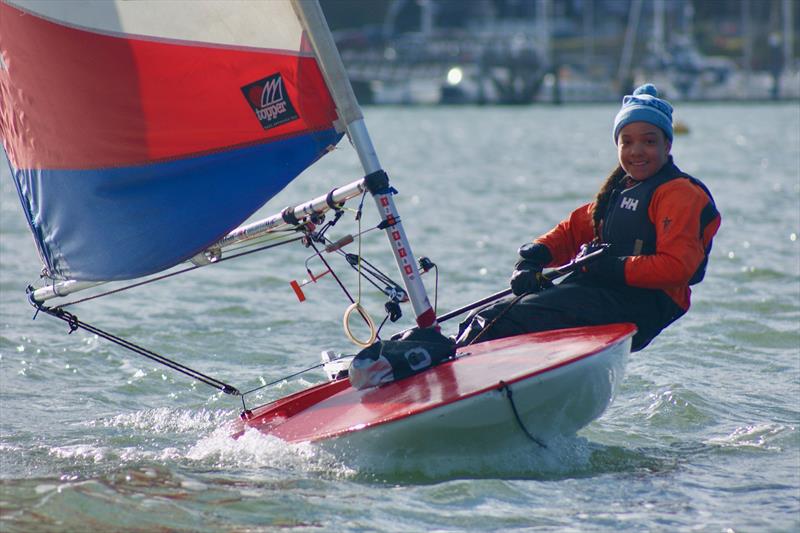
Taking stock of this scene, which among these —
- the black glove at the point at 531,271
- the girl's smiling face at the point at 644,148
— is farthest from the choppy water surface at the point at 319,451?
the girl's smiling face at the point at 644,148

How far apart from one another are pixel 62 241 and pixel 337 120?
1.24m

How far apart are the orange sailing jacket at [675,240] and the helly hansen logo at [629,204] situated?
6 cm

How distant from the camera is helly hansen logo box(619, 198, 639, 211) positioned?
5.14 meters

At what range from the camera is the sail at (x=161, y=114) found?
4930 mm

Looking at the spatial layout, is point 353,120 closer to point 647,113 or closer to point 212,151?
point 212,151

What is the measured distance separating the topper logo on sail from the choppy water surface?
120 centimetres

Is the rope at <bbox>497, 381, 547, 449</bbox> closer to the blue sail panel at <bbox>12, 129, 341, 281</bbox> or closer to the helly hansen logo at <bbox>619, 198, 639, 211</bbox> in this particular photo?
the helly hansen logo at <bbox>619, 198, 639, 211</bbox>

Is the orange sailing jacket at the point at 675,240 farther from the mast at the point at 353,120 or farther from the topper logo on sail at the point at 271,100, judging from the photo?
the topper logo on sail at the point at 271,100

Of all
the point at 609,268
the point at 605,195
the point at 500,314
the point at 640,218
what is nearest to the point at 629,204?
the point at 640,218

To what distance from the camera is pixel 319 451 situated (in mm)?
4824

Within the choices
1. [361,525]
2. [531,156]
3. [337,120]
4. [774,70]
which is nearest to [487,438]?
[361,525]

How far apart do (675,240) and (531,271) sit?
60 centimetres

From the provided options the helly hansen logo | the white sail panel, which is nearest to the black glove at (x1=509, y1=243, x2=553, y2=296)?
the helly hansen logo

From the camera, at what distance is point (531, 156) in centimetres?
2669
